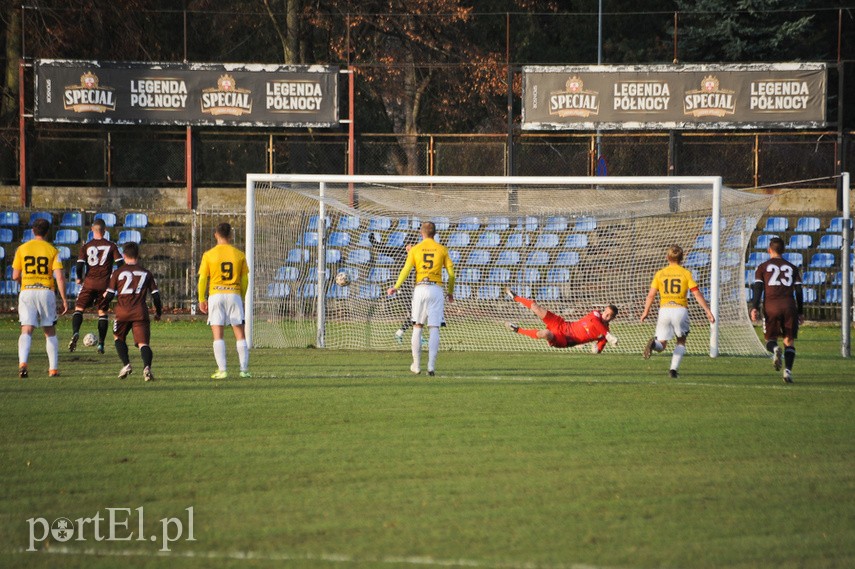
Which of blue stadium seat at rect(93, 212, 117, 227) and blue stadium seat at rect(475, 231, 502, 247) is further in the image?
blue stadium seat at rect(93, 212, 117, 227)

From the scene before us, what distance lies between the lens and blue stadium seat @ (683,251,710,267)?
63.9ft

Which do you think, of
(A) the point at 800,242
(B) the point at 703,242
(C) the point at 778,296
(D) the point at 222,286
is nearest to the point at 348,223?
(B) the point at 703,242

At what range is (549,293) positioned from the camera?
2086cm

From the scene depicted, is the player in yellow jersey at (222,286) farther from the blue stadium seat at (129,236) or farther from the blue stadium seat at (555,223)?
the blue stadium seat at (129,236)

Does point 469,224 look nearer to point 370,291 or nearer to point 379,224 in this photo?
point 379,224

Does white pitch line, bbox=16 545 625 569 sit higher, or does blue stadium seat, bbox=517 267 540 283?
blue stadium seat, bbox=517 267 540 283

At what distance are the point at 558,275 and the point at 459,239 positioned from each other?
2.44 metres

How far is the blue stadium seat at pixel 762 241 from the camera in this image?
84.6ft

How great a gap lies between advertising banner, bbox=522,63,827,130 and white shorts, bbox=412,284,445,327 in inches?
502

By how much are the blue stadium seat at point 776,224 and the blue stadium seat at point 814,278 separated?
54.5 inches

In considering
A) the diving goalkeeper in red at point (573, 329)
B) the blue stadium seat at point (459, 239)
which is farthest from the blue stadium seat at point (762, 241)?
the diving goalkeeper in red at point (573, 329)

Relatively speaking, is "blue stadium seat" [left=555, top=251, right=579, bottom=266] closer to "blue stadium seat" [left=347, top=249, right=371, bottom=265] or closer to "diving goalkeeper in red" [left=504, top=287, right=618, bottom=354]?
"blue stadium seat" [left=347, top=249, right=371, bottom=265]

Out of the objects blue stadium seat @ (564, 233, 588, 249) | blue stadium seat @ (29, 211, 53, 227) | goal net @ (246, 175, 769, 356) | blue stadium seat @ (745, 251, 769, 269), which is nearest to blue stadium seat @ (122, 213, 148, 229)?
blue stadium seat @ (29, 211, 53, 227)

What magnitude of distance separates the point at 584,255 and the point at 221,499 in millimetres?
14136
